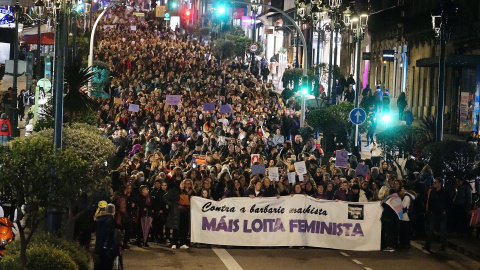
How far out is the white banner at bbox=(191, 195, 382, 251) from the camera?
1895 centimetres

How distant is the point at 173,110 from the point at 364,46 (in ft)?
81.3

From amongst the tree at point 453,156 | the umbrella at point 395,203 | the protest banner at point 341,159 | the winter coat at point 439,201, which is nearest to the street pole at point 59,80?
the umbrella at point 395,203

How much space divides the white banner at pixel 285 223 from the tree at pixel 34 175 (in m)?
6.31

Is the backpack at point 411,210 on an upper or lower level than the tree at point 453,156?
lower

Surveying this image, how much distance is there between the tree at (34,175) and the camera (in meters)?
12.3

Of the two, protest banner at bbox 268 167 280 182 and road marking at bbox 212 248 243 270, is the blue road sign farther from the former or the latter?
road marking at bbox 212 248 243 270

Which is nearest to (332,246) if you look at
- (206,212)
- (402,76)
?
(206,212)

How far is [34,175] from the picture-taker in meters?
12.4

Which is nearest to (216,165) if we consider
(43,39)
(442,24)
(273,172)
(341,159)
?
(273,172)

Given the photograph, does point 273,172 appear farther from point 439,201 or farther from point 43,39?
point 43,39

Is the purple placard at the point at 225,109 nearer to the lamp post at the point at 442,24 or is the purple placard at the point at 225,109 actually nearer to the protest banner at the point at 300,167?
the lamp post at the point at 442,24

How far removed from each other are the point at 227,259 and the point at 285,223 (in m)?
1.85

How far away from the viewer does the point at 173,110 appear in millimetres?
34906

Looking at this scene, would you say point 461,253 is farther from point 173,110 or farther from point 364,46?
point 364,46
